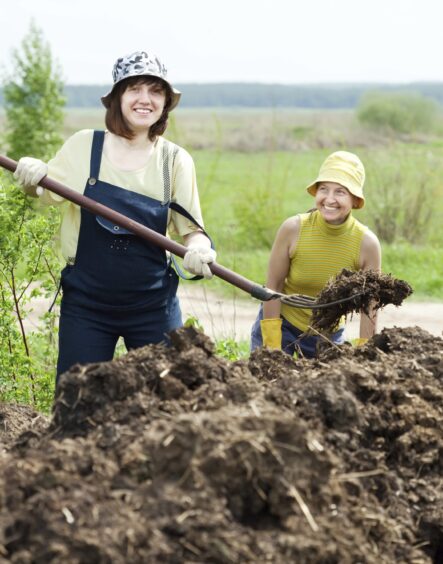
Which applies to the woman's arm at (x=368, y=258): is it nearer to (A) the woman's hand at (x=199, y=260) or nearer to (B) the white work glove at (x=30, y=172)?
(A) the woman's hand at (x=199, y=260)

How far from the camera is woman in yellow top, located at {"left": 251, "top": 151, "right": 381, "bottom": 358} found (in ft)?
15.8

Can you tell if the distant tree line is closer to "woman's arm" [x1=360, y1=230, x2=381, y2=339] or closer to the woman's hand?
"woman's arm" [x1=360, y1=230, x2=381, y2=339]

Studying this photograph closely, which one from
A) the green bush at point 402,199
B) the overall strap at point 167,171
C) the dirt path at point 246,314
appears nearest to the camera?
the overall strap at point 167,171

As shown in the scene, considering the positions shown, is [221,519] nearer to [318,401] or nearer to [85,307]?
[318,401]

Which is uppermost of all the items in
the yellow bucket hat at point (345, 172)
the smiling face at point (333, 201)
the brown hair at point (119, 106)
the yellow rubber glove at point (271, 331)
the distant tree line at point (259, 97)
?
the distant tree line at point (259, 97)

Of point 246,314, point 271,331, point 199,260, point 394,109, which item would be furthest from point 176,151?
point 394,109

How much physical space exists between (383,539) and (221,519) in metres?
0.61

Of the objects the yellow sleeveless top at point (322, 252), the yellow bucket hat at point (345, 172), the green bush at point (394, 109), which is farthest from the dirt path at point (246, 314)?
the green bush at point (394, 109)

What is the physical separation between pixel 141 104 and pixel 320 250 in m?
1.23

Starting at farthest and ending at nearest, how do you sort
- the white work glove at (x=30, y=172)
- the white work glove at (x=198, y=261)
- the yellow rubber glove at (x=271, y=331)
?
the yellow rubber glove at (x=271, y=331)
the white work glove at (x=30, y=172)
the white work glove at (x=198, y=261)

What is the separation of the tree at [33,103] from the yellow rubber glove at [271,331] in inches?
428

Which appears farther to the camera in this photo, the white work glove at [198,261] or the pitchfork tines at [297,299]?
the pitchfork tines at [297,299]

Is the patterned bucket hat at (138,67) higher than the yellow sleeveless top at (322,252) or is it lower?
higher

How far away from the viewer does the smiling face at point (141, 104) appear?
421cm
